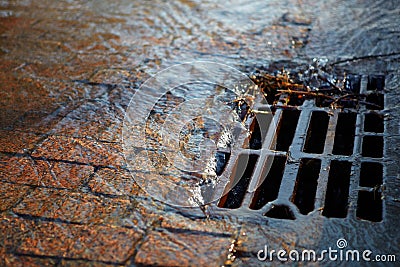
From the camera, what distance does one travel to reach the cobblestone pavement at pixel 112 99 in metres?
1.97

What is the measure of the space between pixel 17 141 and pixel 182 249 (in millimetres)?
1230

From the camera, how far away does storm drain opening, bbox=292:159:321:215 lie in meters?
2.44

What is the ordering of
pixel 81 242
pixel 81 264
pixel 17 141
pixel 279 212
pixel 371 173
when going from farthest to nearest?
1. pixel 17 141
2. pixel 371 173
3. pixel 279 212
4. pixel 81 242
5. pixel 81 264

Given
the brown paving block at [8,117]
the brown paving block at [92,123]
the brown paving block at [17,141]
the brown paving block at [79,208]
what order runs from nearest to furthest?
the brown paving block at [79,208]
the brown paving block at [17,141]
the brown paving block at [92,123]
the brown paving block at [8,117]

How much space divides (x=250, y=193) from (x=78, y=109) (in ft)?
4.06

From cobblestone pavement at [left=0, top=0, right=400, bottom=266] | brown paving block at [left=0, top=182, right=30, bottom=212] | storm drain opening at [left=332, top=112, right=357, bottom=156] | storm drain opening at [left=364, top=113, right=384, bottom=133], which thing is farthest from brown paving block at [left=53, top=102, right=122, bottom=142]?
storm drain opening at [left=364, top=113, right=384, bottom=133]

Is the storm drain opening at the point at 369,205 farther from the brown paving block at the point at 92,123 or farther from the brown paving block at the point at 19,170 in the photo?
the brown paving block at the point at 19,170

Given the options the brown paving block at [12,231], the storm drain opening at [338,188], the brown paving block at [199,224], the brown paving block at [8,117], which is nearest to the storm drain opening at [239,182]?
the brown paving block at [199,224]

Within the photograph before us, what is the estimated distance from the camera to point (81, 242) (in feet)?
6.49

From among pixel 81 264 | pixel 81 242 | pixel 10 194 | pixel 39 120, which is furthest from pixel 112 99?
pixel 81 264

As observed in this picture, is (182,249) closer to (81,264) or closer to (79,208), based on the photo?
(81,264)

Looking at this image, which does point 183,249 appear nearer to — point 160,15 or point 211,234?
point 211,234

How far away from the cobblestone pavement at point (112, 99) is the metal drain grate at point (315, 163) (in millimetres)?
221

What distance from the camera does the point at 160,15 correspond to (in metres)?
4.37
